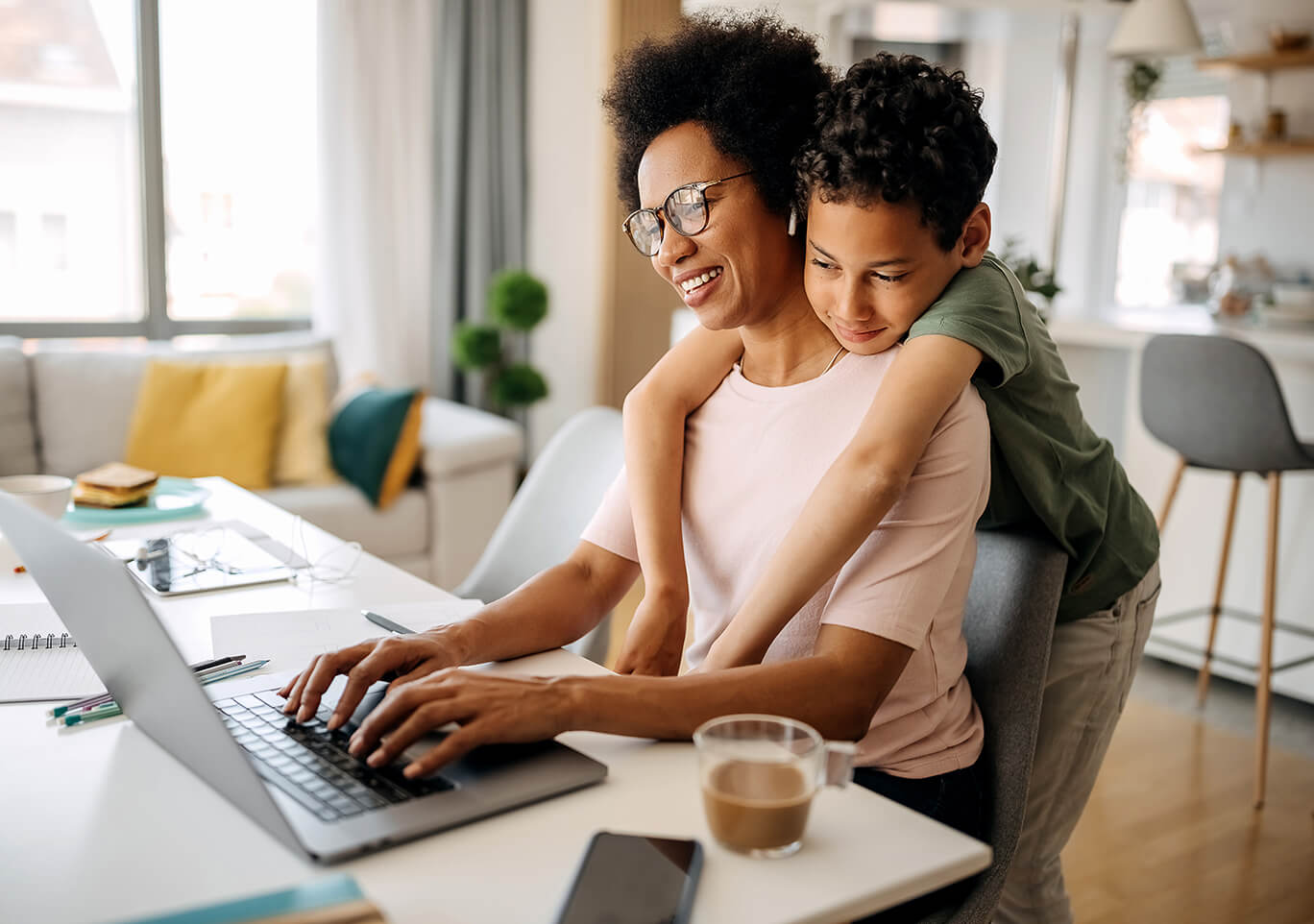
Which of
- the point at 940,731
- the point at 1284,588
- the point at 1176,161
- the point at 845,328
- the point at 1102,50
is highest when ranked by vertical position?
the point at 1102,50

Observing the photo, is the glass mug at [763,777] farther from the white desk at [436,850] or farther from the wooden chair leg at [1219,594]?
the wooden chair leg at [1219,594]

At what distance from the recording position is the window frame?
4301mm

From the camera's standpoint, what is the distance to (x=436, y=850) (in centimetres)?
77

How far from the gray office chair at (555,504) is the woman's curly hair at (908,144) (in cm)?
75

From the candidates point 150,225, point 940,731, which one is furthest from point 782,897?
point 150,225

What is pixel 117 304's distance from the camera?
4496 millimetres

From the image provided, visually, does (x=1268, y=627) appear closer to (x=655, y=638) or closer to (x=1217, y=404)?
(x=1217, y=404)

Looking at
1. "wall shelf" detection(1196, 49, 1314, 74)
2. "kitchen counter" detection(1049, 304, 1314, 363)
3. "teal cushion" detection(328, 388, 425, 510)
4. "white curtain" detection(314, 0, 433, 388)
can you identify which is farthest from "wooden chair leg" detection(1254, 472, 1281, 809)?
"white curtain" detection(314, 0, 433, 388)

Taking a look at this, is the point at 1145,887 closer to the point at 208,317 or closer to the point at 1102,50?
the point at 208,317

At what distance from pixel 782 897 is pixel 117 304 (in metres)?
4.44

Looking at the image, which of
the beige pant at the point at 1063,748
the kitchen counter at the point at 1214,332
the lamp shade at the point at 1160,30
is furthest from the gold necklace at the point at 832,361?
the lamp shade at the point at 1160,30

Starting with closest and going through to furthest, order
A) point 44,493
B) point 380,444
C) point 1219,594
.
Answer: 1. point 44,493
2. point 1219,594
3. point 380,444

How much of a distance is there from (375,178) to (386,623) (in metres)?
3.83

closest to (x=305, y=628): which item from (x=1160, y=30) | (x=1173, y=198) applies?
(x=1160, y=30)
